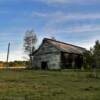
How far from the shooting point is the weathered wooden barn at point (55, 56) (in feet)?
200

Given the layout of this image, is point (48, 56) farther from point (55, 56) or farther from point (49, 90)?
point (49, 90)

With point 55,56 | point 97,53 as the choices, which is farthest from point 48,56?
point 97,53

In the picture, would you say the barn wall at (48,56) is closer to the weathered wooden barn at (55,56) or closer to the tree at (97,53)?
the weathered wooden barn at (55,56)

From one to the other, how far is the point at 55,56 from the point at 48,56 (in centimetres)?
216

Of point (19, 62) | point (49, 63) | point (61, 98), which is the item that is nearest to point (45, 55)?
point (49, 63)

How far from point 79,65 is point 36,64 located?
1010 cm

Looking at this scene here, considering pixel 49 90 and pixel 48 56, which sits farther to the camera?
pixel 48 56

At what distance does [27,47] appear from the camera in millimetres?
83562

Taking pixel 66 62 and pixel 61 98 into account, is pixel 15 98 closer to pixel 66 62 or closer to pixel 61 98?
pixel 61 98

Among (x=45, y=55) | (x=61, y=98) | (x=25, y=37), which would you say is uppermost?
(x=25, y=37)

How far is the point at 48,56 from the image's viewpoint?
63.0 m

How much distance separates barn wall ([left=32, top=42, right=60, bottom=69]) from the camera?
201 ft

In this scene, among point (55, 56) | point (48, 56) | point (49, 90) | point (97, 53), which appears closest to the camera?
point (49, 90)

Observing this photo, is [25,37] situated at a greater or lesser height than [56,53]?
greater
